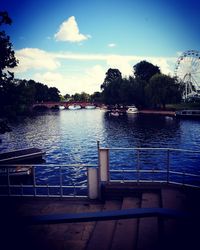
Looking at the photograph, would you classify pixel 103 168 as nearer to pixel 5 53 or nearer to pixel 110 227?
pixel 110 227

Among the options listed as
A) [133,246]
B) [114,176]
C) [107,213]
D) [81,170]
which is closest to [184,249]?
[133,246]

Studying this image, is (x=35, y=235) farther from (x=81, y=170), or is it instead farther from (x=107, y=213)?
(x=81, y=170)

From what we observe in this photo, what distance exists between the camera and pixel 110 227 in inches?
269

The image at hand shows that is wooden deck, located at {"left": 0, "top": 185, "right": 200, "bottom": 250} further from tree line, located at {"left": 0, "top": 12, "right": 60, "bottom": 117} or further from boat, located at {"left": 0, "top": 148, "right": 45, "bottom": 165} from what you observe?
boat, located at {"left": 0, "top": 148, "right": 45, "bottom": 165}

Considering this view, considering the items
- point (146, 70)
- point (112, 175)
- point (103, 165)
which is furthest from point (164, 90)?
point (103, 165)

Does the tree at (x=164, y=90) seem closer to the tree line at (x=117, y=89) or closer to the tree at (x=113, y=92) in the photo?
the tree line at (x=117, y=89)

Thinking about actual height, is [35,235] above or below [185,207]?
below

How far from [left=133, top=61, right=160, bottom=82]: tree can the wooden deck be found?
105880 millimetres

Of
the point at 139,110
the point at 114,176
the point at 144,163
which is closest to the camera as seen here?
the point at 114,176

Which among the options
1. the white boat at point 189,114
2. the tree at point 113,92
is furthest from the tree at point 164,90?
the tree at point 113,92

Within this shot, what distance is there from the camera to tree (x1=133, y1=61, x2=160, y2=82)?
110812mm

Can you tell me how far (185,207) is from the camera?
269 inches

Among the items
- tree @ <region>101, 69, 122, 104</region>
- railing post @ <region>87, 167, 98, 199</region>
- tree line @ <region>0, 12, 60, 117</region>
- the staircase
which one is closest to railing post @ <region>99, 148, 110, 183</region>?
railing post @ <region>87, 167, 98, 199</region>

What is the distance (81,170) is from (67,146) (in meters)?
13.4
